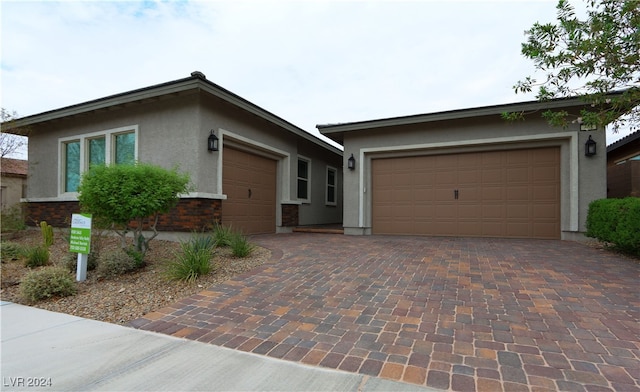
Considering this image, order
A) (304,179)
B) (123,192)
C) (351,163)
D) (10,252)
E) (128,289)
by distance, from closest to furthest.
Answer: (128,289), (123,192), (10,252), (351,163), (304,179)

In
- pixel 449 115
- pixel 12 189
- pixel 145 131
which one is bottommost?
pixel 12 189

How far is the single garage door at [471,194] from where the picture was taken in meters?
8.09

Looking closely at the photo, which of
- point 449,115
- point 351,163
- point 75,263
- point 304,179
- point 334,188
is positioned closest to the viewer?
point 75,263

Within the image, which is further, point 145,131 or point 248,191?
point 248,191

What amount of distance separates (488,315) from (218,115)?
710 cm

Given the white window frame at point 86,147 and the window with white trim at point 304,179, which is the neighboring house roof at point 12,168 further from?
the window with white trim at point 304,179

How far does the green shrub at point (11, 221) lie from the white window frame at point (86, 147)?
133 cm

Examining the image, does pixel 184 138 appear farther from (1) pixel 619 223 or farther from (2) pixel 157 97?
(1) pixel 619 223

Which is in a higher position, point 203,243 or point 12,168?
point 12,168

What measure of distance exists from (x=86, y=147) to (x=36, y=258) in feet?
14.9

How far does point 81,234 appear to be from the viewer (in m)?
4.48

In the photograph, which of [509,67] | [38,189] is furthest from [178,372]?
[38,189]

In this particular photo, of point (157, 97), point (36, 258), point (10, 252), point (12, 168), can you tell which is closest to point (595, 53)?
point (157, 97)

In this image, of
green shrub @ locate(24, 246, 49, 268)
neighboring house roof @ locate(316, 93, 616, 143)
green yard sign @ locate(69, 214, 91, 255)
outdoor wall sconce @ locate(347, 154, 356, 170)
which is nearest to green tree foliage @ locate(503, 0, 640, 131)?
neighboring house roof @ locate(316, 93, 616, 143)
